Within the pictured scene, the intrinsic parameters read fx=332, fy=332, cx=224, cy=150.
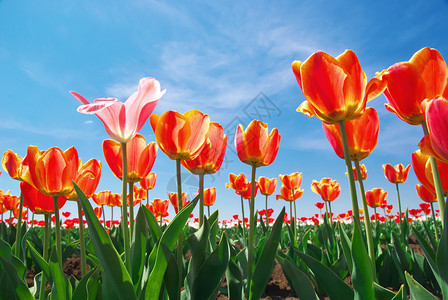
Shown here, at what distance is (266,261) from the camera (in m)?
1.43

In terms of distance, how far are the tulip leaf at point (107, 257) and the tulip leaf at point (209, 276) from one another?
44 centimetres

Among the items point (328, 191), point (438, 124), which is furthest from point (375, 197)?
point (438, 124)

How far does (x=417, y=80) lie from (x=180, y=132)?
3.15 feet

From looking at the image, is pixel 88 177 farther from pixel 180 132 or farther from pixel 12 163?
pixel 12 163

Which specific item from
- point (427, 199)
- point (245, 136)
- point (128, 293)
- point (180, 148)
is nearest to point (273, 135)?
point (245, 136)

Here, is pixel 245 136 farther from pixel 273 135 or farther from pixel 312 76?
pixel 312 76

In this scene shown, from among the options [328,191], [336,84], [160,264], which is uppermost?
[336,84]

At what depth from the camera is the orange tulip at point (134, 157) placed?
1637 mm

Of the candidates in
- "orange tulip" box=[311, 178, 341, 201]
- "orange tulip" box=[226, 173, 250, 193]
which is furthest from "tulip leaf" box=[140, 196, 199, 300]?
"orange tulip" box=[311, 178, 341, 201]

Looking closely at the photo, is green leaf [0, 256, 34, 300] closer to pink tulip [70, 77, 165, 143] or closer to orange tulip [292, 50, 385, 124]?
pink tulip [70, 77, 165, 143]

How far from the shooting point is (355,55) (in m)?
1.25

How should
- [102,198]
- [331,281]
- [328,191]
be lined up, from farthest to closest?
[102,198], [328,191], [331,281]

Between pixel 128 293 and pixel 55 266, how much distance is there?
500mm

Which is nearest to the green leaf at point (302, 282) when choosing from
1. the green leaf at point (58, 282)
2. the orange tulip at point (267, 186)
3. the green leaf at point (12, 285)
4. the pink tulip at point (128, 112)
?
the pink tulip at point (128, 112)
